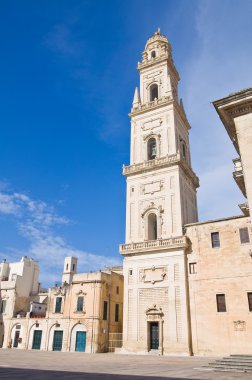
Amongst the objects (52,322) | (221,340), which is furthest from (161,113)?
(52,322)

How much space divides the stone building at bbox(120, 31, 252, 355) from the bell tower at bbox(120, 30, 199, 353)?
0.08m

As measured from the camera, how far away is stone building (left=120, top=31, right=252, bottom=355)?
2395 centimetres

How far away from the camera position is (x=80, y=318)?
3130 centimetres

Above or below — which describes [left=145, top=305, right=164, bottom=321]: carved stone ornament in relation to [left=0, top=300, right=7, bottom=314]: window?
below

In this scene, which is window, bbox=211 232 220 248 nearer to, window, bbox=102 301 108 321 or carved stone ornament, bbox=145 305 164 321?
carved stone ornament, bbox=145 305 164 321

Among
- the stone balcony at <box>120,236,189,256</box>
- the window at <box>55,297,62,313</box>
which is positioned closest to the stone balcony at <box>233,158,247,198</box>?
the stone balcony at <box>120,236,189,256</box>

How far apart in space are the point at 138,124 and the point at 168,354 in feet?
76.0

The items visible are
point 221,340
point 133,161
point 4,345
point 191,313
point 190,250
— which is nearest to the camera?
point 221,340

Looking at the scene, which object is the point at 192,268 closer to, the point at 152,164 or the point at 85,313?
the point at 152,164

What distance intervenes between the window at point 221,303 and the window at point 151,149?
50.4 feet

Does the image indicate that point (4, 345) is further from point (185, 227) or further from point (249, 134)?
point (249, 134)

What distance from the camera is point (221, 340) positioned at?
2336 cm

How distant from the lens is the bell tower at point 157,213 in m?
25.8

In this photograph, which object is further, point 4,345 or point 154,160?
point 4,345
